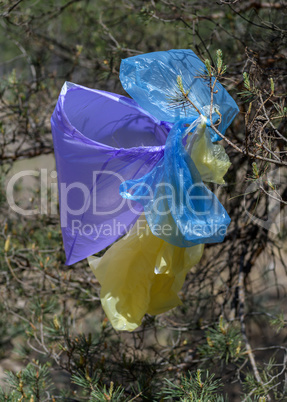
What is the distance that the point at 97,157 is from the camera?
1.13 m

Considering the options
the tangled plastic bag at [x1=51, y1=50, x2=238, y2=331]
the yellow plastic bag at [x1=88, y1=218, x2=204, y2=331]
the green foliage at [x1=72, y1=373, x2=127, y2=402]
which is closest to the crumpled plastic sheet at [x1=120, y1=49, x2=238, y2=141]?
the tangled plastic bag at [x1=51, y1=50, x2=238, y2=331]

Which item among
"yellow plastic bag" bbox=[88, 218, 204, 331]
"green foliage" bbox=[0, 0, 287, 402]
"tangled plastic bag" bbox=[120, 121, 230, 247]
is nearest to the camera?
"tangled plastic bag" bbox=[120, 121, 230, 247]

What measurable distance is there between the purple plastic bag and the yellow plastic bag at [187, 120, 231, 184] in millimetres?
112

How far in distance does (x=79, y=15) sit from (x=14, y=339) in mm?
1775

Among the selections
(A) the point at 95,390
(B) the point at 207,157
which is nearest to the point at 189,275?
(A) the point at 95,390

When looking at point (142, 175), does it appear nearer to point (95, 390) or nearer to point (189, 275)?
point (95, 390)

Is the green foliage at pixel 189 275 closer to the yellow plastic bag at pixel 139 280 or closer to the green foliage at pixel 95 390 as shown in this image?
the green foliage at pixel 95 390

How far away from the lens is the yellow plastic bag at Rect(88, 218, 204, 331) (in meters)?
1.21

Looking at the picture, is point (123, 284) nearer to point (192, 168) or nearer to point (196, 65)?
point (192, 168)

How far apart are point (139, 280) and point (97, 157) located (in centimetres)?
34

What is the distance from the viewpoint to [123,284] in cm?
124

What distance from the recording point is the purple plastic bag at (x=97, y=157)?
44.2 inches

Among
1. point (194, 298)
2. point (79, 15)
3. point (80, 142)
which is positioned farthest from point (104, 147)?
point (79, 15)

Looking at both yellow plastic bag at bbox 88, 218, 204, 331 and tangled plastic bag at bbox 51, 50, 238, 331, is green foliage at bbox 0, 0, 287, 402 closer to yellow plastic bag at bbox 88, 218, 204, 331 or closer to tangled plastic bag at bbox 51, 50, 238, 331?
tangled plastic bag at bbox 51, 50, 238, 331
